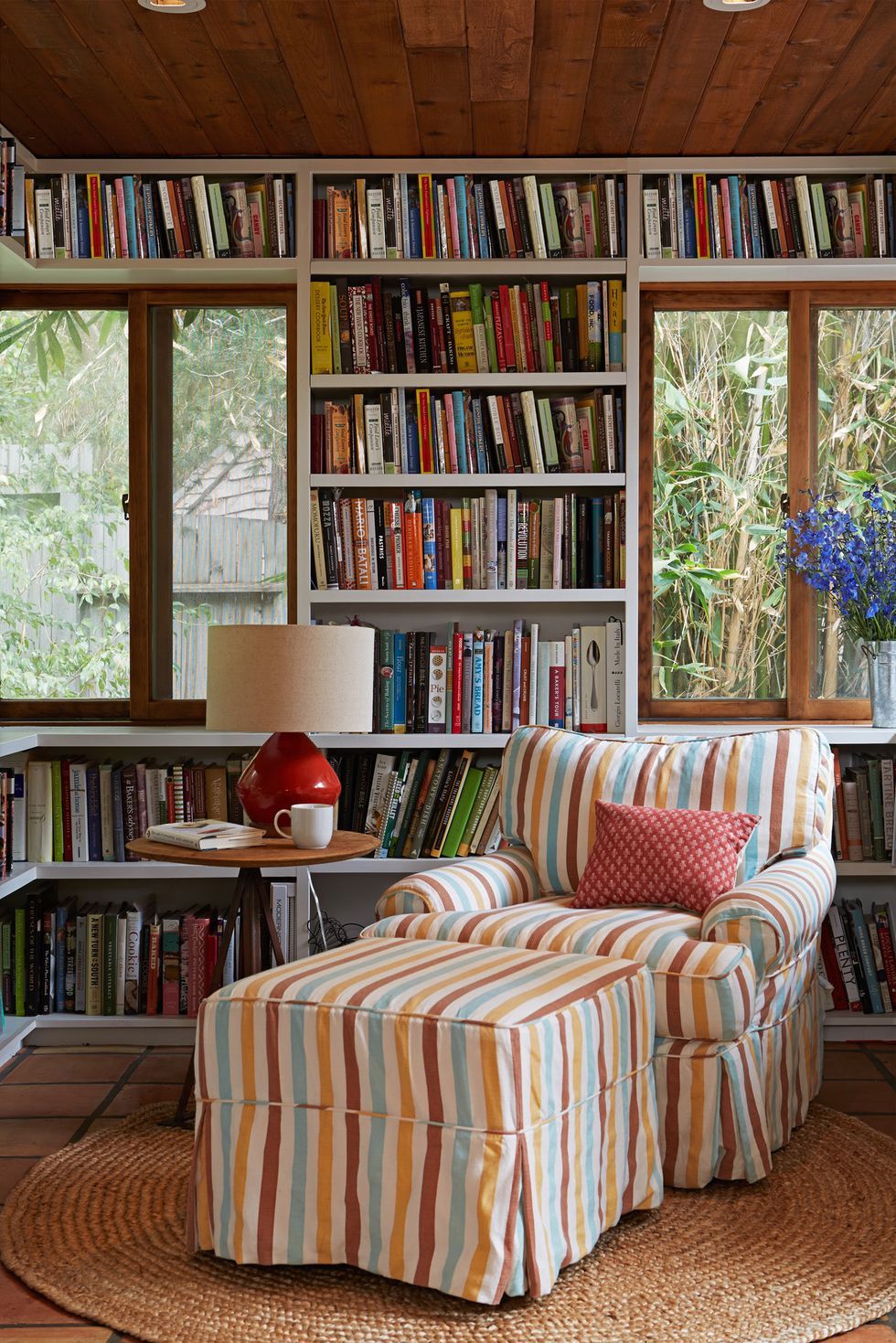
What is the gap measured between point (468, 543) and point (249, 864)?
1.37 meters

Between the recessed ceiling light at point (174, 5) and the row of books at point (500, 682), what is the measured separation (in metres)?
1.68

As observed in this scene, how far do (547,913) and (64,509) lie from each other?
6.85 feet

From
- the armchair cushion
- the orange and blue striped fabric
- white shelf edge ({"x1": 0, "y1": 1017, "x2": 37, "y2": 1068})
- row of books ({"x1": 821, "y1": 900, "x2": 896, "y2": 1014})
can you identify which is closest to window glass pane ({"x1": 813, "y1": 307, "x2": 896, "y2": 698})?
row of books ({"x1": 821, "y1": 900, "x2": 896, "y2": 1014})

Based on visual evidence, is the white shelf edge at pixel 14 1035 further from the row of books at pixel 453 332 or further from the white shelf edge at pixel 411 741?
the row of books at pixel 453 332

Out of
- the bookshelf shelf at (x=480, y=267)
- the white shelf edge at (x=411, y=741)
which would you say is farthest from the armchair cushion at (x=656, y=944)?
the bookshelf shelf at (x=480, y=267)

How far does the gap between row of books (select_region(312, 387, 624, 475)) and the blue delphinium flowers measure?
0.63 meters

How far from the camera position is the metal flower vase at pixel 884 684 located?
3764 mm

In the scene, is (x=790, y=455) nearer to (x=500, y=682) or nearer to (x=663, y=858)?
(x=500, y=682)

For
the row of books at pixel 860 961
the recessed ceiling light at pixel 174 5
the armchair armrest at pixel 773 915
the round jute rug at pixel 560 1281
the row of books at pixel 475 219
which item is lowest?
the round jute rug at pixel 560 1281

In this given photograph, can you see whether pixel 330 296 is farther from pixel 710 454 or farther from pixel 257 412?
pixel 710 454

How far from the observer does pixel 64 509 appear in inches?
162

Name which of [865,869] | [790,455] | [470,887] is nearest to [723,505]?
[790,455]

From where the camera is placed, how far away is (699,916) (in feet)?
9.65

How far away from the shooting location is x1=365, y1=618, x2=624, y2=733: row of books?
382 cm
